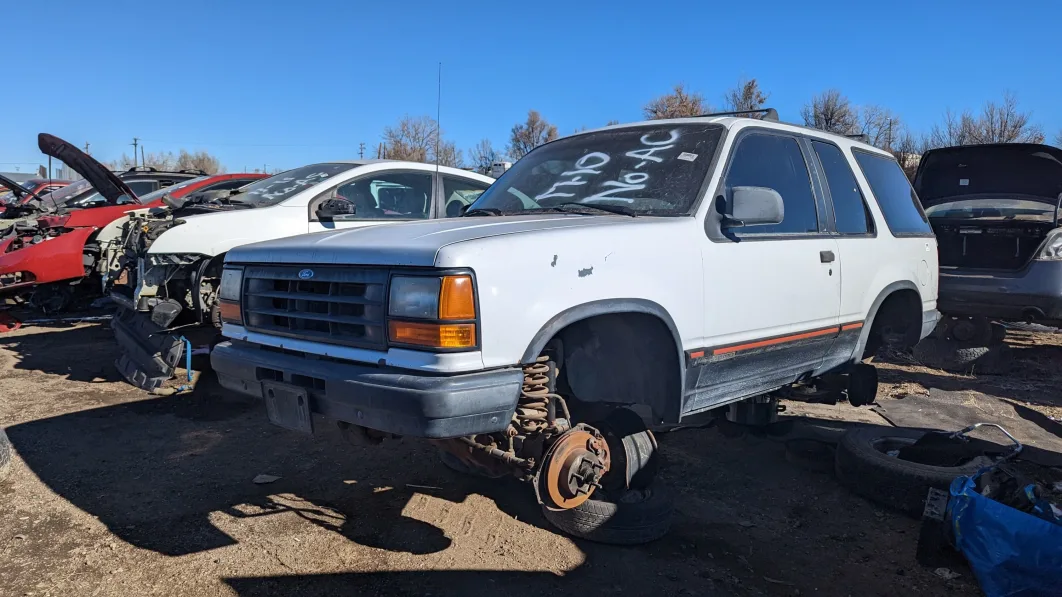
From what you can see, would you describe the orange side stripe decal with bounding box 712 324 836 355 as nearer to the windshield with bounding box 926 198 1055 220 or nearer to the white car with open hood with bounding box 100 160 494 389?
the white car with open hood with bounding box 100 160 494 389

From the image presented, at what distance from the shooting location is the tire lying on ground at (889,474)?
11.8ft

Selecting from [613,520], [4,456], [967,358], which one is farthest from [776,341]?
[967,358]

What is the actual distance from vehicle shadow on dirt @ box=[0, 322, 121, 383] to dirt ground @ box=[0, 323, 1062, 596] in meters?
1.25

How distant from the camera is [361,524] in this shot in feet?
11.3

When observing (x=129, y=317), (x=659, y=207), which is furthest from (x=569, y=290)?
(x=129, y=317)

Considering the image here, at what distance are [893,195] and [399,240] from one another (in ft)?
12.0

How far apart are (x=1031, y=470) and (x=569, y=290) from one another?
3.11 m

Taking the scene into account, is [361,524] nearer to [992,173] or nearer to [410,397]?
[410,397]

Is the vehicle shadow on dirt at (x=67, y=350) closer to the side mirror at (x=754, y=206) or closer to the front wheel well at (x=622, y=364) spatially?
the front wheel well at (x=622, y=364)

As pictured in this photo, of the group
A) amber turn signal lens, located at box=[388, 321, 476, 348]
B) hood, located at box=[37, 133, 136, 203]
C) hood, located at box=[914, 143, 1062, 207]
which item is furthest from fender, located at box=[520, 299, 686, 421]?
hood, located at box=[37, 133, 136, 203]

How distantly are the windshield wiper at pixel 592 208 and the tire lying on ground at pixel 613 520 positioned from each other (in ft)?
4.38

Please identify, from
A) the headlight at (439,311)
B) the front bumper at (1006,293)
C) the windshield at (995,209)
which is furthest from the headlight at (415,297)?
the windshield at (995,209)

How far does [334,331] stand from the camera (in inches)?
109

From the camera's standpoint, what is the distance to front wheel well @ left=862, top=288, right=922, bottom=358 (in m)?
4.79
